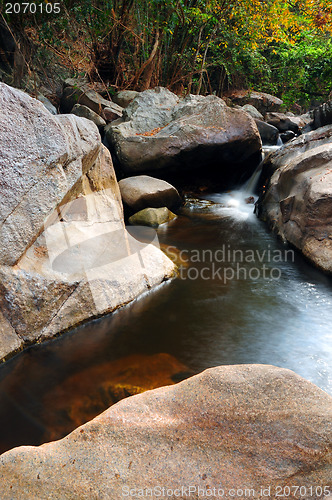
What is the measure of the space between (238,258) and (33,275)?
3.65 m

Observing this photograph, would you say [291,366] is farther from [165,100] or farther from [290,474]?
[165,100]

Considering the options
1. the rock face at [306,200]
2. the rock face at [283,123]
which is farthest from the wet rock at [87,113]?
the rock face at [283,123]

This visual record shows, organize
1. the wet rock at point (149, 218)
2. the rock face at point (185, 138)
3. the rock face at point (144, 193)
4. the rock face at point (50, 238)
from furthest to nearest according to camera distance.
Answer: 1. the rock face at point (185, 138)
2. the rock face at point (144, 193)
3. the wet rock at point (149, 218)
4. the rock face at point (50, 238)

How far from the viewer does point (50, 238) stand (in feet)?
12.6

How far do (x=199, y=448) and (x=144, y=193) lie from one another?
6816mm

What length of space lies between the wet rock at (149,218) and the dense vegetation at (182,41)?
6167 millimetres

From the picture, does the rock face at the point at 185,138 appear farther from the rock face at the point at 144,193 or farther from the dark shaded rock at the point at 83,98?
the dark shaded rock at the point at 83,98

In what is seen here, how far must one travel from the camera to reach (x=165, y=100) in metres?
11.0

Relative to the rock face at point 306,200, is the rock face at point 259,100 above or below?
above

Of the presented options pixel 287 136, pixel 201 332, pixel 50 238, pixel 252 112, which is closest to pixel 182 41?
pixel 252 112

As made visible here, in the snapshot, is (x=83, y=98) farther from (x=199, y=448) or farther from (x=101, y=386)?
(x=199, y=448)

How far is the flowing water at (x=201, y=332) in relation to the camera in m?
2.94

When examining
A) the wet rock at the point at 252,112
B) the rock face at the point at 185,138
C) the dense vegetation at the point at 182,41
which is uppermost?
the dense vegetation at the point at 182,41

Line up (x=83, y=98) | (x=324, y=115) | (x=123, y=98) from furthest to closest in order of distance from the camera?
(x=123, y=98), (x=83, y=98), (x=324, y=115)
